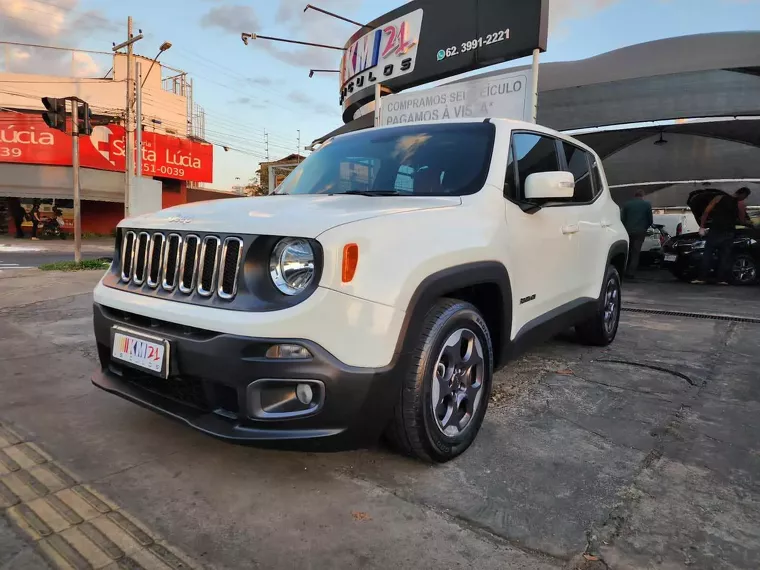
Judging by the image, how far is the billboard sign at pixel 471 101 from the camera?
25.3ft

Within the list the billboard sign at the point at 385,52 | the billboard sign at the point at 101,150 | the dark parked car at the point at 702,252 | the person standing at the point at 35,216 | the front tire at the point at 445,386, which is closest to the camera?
the front tire at the point at 445,386

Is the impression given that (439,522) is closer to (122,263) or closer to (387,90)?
(122,263)

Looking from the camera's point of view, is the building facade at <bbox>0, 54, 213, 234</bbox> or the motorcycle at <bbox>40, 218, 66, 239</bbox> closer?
the building facade at <bbox>0, 54, 213, 234</bbox>

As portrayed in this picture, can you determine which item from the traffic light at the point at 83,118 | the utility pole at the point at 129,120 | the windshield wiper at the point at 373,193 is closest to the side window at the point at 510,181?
the windshield wiper at the point at 373,193

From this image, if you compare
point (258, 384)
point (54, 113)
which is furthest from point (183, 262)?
point (54, 113)

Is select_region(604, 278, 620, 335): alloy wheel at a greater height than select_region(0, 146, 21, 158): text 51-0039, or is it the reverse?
select_region(0, 146, 21, 158): text 51-0039

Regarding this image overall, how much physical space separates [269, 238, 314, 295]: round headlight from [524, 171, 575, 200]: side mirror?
1526 millimetres

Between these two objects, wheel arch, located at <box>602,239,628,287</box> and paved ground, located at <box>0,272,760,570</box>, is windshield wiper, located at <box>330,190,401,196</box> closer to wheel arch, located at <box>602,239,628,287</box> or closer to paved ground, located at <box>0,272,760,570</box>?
paved ground, located at <box>0,272,760,570</box>

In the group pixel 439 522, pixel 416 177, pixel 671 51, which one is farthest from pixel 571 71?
pixel 439 522

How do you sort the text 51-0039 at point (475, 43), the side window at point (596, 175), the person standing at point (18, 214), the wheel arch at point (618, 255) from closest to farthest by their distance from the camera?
the side window at point (596, 175)
the wheel arch at point (618, 255)
the text 51-0039 at point (475, 43)
the person standing at point (18, 214)

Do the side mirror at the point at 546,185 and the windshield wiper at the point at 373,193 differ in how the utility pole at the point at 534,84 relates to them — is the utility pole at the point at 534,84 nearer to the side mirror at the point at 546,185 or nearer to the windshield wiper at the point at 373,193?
the side mirror at the point at 546,185

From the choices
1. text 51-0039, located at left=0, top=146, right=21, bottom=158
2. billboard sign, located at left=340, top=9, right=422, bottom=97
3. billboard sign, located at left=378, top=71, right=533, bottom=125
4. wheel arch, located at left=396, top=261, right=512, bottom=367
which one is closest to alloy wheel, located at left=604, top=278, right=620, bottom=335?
wheel arch, located at left=396, top=261, right=512, bottom=367

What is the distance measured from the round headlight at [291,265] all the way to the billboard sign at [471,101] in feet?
17.0

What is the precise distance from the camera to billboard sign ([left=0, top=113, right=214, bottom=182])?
24.0 meters
